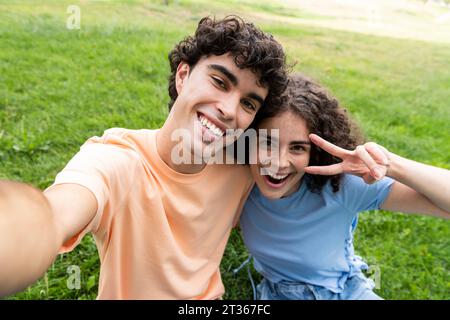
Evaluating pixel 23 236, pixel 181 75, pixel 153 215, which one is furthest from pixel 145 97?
pixel 23 236

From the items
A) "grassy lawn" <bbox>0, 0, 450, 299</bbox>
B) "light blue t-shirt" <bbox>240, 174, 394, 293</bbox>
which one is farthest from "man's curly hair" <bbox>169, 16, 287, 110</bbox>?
"grassy lawn" <bbox>0, 0, 450, 299</bbox>

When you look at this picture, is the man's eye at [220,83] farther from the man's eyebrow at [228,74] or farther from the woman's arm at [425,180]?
the woman's arm at [425,180]

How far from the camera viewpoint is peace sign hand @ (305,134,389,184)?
1.66 meters

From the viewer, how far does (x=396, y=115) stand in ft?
16.2

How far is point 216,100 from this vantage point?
1720mm

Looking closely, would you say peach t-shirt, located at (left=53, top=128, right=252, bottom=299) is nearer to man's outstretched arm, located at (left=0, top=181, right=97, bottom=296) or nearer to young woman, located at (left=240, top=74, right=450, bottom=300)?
young woman, located at (left=240, top=74, right=450, bottom=300)

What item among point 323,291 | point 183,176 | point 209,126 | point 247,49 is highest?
point 247,49

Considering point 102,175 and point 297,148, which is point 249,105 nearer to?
point 297,148

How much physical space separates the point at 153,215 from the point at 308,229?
0.79m

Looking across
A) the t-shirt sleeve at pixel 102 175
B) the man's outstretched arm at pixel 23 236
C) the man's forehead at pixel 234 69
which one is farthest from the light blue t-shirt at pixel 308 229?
the man's outstretched arm at pixel 23 236

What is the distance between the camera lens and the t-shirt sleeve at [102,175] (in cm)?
132

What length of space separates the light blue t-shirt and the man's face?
485 millimetres

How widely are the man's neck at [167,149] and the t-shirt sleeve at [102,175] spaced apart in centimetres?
14

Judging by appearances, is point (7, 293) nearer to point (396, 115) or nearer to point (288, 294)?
point (288, 294)
